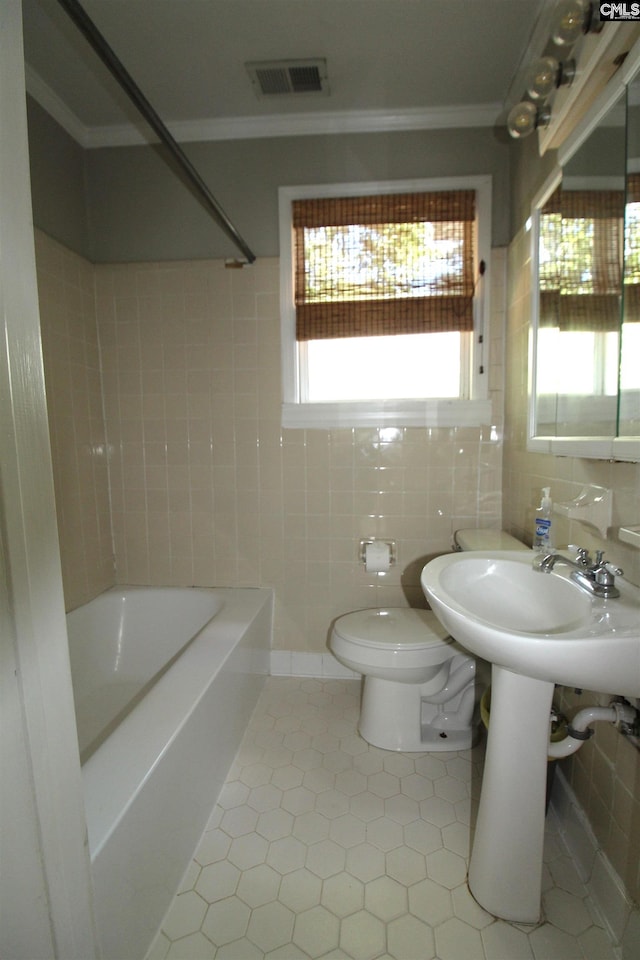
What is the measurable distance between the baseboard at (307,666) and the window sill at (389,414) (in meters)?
1.11

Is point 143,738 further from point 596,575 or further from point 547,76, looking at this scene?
point 547,76

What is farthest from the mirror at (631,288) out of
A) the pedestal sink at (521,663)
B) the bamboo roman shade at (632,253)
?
the pedestal sink at (521,663)

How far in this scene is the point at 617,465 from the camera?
3.37 feet

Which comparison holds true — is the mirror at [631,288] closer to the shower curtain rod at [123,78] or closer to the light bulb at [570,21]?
the light bulb at [570,21]

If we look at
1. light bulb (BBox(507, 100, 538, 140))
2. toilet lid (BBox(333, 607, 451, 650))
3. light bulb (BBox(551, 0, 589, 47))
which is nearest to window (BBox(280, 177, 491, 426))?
light bulb (BBox(507, 100, 538, 140))

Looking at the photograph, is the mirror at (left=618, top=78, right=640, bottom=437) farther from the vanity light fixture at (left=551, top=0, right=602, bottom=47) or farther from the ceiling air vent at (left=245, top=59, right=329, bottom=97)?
the ceiling air vent at (left=245, top=59, right=329, bottom=97)

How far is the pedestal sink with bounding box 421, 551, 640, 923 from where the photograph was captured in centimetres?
72

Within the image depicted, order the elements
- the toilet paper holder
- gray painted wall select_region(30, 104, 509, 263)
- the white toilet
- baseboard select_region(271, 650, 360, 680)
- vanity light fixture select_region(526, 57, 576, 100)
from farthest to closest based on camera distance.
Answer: baseboard select_region(271, 650, 360, 680)
the toilet paper holder
gray painted wall select_region(30, 104, 509, 263)
the white toilet
vanity light fixture select_region(526, 57, 576, 100)

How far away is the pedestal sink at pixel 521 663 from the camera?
717 millimetres

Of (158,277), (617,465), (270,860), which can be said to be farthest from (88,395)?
(617,465)

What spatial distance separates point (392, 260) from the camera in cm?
189

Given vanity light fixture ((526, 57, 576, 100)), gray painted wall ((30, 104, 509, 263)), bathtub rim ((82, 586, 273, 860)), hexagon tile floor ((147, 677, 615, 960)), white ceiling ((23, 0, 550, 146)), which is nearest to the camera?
bathtub rim ((82, 586, 273, 860))

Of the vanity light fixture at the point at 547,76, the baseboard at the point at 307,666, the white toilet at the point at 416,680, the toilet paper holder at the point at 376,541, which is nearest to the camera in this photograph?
the vanity light fixture at the point at 547,76

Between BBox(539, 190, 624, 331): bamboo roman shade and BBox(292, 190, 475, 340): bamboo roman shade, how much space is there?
1.48 ft
